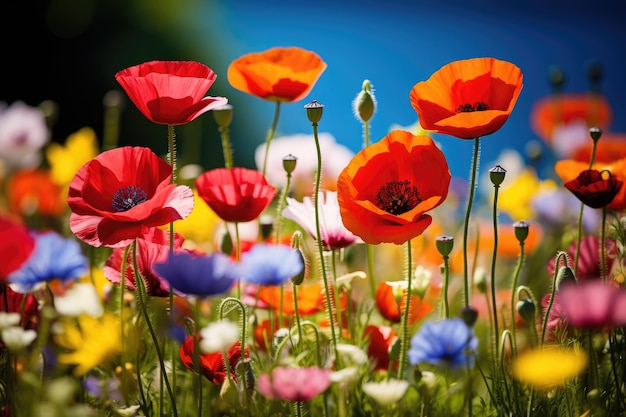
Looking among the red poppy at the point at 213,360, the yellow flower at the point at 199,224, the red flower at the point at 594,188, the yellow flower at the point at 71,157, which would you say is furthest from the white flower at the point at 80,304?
the yellow flower at the point at 71,157

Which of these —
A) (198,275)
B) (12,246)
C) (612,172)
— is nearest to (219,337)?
(198,275)

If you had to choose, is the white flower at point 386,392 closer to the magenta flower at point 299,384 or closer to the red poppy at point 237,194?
the magenta flower at point 299,384

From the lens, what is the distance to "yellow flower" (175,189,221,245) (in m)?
1.37

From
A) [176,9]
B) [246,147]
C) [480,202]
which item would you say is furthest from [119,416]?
[176,9]

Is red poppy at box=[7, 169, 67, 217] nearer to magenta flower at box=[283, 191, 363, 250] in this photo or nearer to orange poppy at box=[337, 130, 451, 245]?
magenta flower at box=[283, 191, 363, 250]

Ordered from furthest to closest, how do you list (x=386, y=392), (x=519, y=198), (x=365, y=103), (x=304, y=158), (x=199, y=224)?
(x=519, y=198)
(x=199, y=224)
(x=304, y=158)
(x=365, y=103)
(x=386, y=392)

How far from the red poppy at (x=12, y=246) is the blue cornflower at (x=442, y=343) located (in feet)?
1.12

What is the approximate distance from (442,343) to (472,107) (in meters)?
0.25

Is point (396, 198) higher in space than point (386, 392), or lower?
higher

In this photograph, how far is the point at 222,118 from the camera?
1052 millimetres

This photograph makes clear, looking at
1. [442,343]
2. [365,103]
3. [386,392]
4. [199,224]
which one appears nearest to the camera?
[386,392]

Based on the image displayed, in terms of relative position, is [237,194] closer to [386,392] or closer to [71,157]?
[386,392]

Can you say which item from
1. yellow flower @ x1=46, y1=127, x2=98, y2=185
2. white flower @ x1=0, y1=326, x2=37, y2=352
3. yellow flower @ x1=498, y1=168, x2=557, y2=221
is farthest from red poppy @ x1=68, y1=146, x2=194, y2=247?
yellow flower @ x1=498, y1=168, x2=557, y2=221

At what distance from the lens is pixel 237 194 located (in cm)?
92
